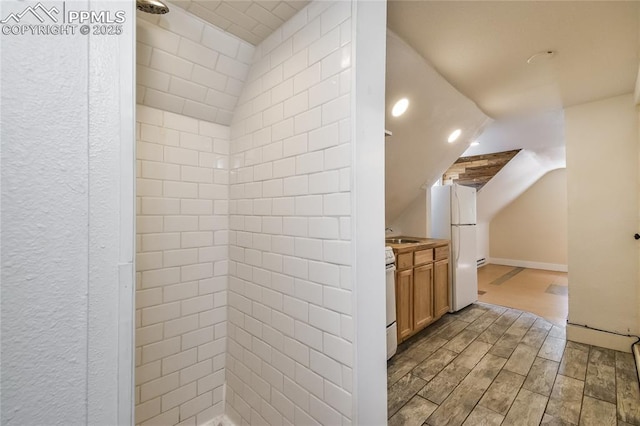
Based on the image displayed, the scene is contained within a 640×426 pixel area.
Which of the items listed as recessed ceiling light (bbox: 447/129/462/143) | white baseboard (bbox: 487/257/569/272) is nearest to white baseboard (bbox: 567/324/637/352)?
recessed ceiling light (bbox: 447/129/462/143)

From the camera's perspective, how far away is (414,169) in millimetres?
3115

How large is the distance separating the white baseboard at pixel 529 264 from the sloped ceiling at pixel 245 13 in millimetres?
7178

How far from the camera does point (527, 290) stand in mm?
4426

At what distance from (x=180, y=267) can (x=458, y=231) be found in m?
3.27

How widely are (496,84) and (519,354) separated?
2.45 m

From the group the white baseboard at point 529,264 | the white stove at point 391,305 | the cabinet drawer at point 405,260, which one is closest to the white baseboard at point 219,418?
the white stove at point 391,305

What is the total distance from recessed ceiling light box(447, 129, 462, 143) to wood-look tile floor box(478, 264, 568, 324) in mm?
2446

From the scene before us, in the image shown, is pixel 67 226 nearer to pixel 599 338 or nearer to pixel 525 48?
pixel 525 48

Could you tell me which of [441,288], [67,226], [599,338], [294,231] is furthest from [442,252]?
[67,226]

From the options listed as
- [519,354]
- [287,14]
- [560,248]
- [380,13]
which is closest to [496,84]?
[380,13]

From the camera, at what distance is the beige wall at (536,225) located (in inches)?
226

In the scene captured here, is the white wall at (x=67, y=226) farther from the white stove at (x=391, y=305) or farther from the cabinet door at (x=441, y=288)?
the cabinet door at (x=441, y=288)

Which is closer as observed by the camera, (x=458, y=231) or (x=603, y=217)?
(x=603, y=217)

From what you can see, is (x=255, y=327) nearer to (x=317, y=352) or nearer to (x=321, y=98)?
(x=317, y=352)
